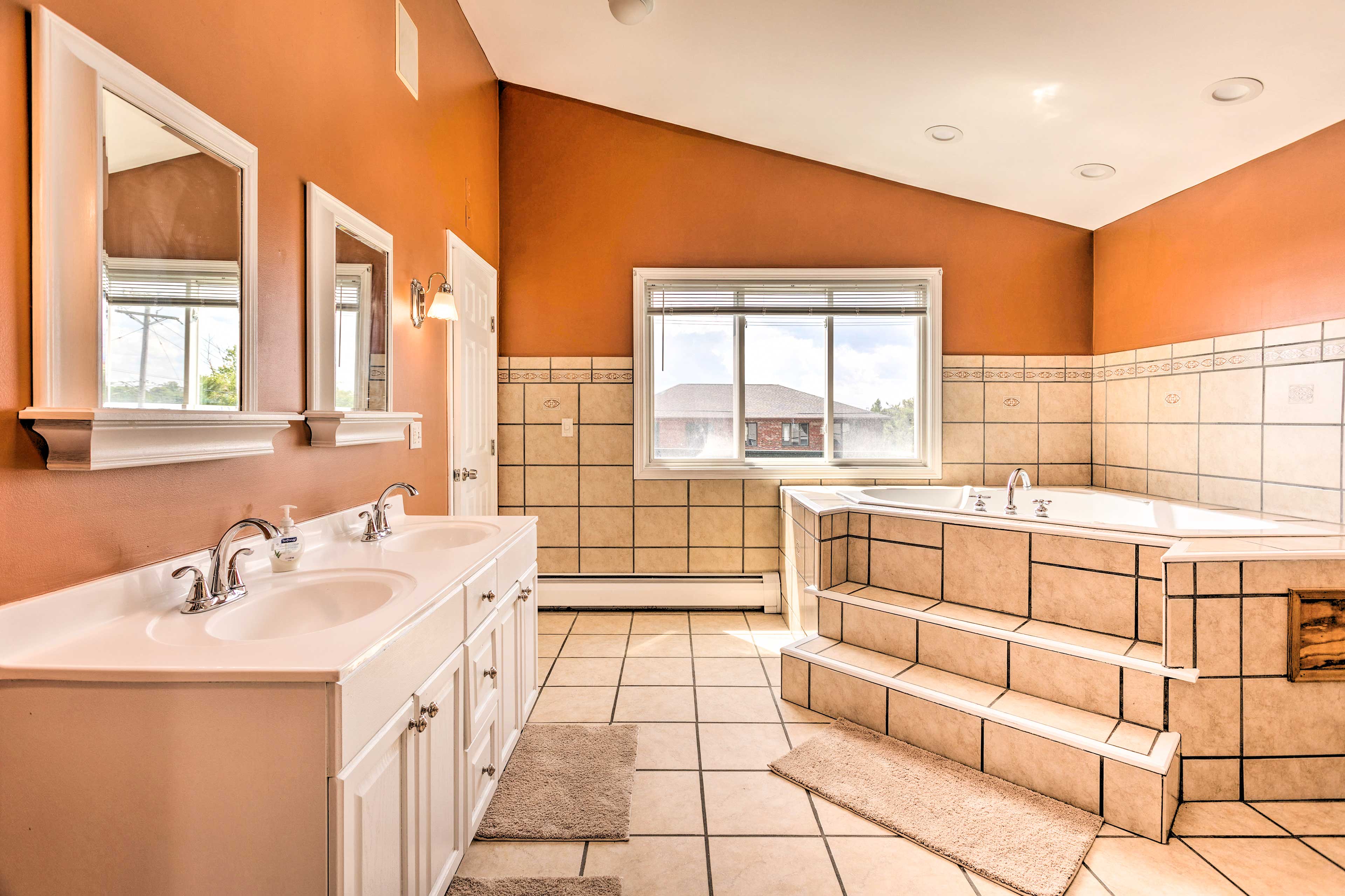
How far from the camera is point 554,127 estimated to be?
11.6 ft

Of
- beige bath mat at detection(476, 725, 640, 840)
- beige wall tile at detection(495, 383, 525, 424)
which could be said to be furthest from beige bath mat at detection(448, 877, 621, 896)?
beige wall tile at detection(495, 383, 525, 424)

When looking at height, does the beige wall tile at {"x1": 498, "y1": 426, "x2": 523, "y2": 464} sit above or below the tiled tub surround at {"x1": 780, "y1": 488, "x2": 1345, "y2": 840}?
above

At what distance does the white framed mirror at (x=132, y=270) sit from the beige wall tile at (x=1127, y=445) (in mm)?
3785

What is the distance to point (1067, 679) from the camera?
1957mm

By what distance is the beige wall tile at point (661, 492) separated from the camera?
11.6 feet

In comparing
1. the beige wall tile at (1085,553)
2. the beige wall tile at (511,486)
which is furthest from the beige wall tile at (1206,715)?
the beige wall tile at (511,486)

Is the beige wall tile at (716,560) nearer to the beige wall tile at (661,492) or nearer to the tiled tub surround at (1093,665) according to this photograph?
the beige wall tile at (661,492)

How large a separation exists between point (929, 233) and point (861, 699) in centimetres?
262

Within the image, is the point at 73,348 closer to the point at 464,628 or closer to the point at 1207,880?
the point at 464,628

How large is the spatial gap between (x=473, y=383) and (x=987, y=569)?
95.8 inches

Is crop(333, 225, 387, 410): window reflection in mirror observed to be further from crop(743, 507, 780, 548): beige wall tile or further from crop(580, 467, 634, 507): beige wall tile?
crop(743, 507, 780, 548): beige wall tile

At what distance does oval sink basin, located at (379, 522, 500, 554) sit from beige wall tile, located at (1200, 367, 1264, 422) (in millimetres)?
3055

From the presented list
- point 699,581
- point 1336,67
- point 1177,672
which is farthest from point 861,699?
point 1336,67

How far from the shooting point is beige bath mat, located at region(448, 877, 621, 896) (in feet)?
4.76
